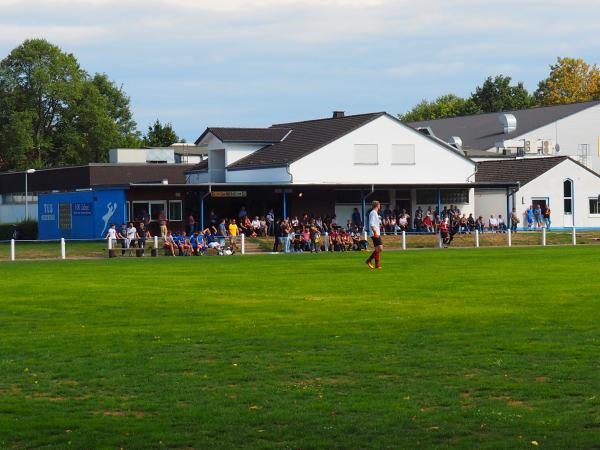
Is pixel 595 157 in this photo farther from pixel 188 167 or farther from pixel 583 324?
pixel 583 324

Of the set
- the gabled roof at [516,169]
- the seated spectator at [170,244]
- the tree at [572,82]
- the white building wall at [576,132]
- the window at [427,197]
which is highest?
the tree at [572,82]

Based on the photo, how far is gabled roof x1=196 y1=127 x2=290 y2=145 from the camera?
75.4 m

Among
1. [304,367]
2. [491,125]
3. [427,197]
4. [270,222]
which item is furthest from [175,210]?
[304,367]

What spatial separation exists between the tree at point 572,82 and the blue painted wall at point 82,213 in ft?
227

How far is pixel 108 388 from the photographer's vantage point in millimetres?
13398

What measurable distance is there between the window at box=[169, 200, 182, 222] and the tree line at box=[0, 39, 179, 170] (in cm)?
4951

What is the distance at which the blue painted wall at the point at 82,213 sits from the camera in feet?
213

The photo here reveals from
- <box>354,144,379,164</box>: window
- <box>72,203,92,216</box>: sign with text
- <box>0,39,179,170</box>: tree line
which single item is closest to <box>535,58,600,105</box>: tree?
<box>0,39,179,170</box>: tree line

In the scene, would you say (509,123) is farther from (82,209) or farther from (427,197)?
(82,209)

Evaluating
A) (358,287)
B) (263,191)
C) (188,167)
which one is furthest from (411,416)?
(188,167)

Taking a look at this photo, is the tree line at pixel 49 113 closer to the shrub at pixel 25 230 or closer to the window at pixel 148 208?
the shrub at pixel 25 230

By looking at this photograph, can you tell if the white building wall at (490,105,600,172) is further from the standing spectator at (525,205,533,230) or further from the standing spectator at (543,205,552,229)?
the standing spectator at (525,205,533,230)

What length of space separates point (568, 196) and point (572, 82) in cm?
5043

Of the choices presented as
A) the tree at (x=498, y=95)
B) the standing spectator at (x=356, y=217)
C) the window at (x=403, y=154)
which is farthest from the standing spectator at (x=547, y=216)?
the tree at (x=498, y=95)
